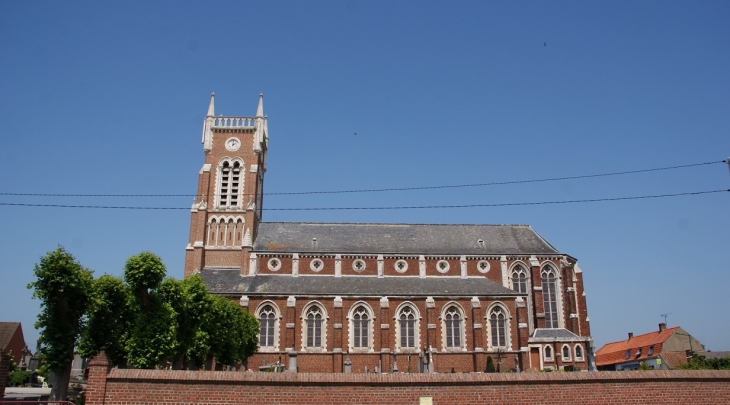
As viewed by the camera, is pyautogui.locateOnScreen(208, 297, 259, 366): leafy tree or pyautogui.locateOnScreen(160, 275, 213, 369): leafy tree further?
pyautogui.locateOnScreen(208, 297, 259, 366): leafy tree

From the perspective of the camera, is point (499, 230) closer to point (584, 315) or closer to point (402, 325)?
point (584, 315)

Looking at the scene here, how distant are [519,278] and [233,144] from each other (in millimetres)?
27919

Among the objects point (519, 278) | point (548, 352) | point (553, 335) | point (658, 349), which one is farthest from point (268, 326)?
point (658, 349)

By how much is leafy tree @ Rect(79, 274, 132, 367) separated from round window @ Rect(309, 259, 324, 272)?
78.5 ft

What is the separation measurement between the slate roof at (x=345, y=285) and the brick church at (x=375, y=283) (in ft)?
0.35

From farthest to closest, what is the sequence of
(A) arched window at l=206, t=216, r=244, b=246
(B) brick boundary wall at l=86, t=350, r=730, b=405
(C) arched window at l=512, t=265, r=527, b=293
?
(C) arched window at l=512, t=265, r=527, b=293
(A) arched window at l=206, t=216, r=244, b=246
(B) brick boundary wall at l=86, t=350, r=730, b=405

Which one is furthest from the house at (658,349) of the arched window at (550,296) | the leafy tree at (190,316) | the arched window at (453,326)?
the leafy tree at (190,316)

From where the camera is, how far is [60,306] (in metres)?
23.0

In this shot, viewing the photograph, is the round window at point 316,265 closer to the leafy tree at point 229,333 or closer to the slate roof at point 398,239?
the slate roof at point 398,239

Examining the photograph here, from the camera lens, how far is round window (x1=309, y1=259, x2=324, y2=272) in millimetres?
48594

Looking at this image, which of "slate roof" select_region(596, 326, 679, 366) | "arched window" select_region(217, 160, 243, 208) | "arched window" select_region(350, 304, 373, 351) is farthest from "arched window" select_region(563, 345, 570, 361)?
"arched window" select_region(217, 160, 243, 208)

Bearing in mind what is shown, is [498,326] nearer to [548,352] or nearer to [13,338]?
[548,352]

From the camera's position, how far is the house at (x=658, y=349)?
60.9m

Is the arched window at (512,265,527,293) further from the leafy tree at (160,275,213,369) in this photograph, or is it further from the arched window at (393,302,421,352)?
the leafy tree at (160,275,213,369)
